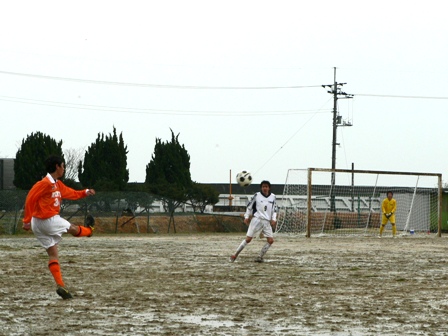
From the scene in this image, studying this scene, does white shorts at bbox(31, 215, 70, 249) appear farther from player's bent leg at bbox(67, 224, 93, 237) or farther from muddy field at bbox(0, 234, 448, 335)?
muddy field at bbox(0, 234, 448, 335)

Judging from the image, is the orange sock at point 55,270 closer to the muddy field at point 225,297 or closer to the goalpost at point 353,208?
the muddy field at point 225,297

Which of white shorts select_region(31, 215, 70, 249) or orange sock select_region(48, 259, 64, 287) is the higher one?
white shorts select_region(31, 215, 70, 249)

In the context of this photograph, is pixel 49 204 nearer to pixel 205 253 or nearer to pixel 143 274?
pixel 143 274

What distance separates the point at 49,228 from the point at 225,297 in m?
2.47

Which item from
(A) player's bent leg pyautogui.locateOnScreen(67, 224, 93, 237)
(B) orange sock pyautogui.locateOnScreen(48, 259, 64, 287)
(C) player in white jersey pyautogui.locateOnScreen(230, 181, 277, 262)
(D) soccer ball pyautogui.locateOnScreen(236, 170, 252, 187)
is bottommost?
(B) orange sock pyautogui.locateOnScreen(48, 259, 64, 287)

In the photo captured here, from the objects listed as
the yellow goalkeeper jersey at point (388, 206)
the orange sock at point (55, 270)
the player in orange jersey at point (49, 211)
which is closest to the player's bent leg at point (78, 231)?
the player in orange jersey at point (49, 211)

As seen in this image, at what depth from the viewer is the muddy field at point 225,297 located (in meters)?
8.91

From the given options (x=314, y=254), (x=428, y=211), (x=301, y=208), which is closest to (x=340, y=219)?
(x=301, y=208)

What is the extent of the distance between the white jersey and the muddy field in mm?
984

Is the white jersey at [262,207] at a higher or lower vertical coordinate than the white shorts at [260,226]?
higher

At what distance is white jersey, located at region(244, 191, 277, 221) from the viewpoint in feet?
63.4

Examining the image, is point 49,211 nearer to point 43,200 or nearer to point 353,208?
point 43,200

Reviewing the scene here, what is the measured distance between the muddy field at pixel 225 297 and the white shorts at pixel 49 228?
704 mm

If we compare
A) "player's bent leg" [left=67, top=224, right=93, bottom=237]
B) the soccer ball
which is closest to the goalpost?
the soccer ball
